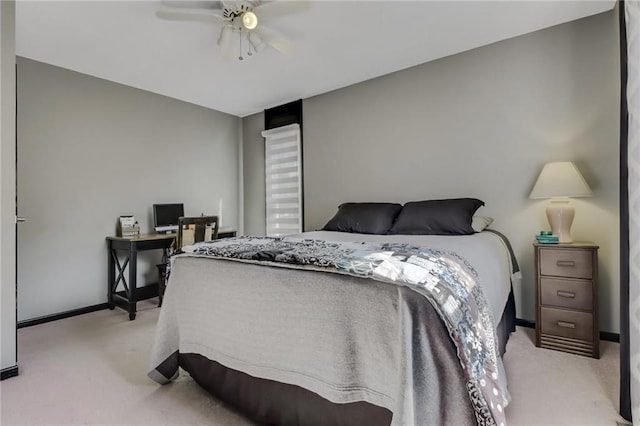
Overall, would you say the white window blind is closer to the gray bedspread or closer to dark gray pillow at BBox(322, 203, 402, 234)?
dark gray pillow at BBox(322, 203, 402, 234)

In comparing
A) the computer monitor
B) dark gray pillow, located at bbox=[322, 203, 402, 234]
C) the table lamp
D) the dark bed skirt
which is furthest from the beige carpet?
the computer monitor

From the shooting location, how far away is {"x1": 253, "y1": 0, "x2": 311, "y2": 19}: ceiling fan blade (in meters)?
2.14

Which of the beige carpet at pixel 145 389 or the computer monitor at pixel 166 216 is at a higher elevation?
the computer monitor at pixel 166 216

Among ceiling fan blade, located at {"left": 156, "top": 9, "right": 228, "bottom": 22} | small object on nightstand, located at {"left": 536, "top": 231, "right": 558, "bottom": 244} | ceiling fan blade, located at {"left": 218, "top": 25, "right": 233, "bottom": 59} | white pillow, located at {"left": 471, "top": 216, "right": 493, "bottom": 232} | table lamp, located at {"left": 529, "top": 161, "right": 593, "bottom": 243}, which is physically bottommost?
small object on nightstand, located at {"left": 536, "top": 231, "right": 558, "bottom": 244}

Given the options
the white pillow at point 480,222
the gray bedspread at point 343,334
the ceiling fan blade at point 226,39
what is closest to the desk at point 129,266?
the gray bedspread at point 343,334

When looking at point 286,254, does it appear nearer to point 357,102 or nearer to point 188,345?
point 188,345

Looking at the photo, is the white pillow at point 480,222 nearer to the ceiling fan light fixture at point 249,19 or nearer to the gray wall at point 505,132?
the gray wall at point 505,132

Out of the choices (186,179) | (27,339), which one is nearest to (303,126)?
(186,179)

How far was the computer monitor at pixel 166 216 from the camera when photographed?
3814mm

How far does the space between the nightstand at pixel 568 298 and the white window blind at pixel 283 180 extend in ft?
9.13

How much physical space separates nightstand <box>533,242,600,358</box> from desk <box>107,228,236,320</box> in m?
3.44

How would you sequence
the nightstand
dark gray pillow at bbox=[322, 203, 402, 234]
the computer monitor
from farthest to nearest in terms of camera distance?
the computer monitor < dark gray pillow at bbox=[322, 203, 402, 234] < the nightstand

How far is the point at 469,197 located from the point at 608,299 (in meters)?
1.27

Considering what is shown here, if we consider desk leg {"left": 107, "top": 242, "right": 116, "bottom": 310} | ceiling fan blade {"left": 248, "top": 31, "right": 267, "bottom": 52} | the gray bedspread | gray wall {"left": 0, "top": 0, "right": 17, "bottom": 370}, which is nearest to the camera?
the gray bedspread
